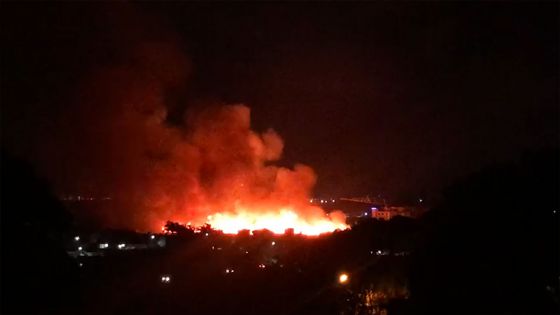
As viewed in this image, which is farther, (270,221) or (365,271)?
(270,221)

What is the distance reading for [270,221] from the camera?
42.1 metres

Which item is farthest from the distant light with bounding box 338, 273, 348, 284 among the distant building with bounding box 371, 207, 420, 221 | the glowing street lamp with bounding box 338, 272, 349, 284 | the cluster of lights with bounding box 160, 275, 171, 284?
the distant building with bounding box 371, 207, 420, 221

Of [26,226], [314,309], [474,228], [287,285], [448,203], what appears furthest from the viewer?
[287,285]

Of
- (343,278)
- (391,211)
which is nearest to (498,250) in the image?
(343,278)

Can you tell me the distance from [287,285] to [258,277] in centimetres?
170

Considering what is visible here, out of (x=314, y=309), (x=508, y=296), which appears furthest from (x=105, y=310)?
(x=508, y=296)

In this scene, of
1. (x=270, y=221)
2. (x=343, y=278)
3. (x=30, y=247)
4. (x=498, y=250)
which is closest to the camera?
(x=30, y=247)

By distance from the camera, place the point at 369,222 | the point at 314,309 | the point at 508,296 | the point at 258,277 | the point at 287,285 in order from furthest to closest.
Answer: the point at 369,222
the point at 258,277
the point at 287,285
the point at 314,309
the point at 508,296

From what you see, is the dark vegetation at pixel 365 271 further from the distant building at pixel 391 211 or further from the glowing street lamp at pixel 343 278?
the distant building at pixel 391 211

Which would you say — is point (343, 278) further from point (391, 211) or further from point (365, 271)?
point (391, 211)

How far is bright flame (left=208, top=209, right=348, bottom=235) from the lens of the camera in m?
41.4

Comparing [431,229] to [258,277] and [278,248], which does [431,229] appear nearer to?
[258,277]

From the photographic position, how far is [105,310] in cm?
1205

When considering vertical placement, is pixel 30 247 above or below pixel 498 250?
below
